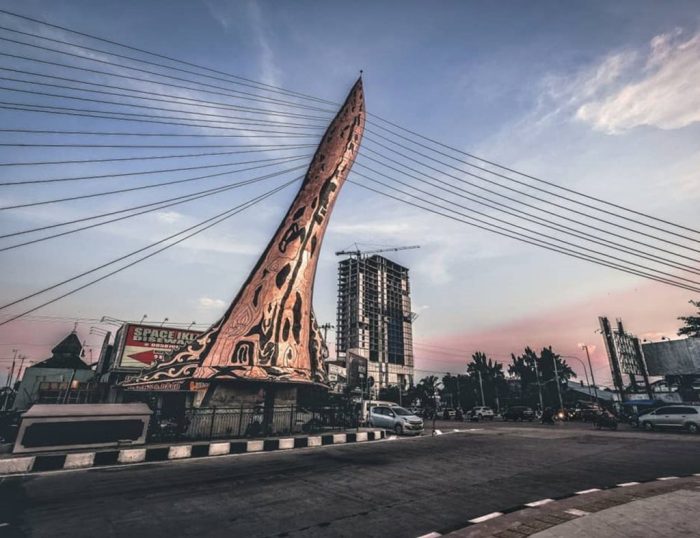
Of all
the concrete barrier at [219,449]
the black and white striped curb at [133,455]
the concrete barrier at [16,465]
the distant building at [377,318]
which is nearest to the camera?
the concrete barrier at [16,465]

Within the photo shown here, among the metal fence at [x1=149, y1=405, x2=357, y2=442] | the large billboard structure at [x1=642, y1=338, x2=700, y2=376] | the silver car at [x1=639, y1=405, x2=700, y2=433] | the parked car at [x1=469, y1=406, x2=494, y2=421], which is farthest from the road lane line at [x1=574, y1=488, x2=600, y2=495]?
the large billboard structure at [x1=642, y1=338, x2=700, y2=376]

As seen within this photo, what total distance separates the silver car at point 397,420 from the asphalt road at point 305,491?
7467mm

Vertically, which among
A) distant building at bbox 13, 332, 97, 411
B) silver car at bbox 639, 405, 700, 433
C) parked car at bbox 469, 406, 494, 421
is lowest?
parked car at bbox 469, 406, 494, 421

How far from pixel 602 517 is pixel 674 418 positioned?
75.9 feet

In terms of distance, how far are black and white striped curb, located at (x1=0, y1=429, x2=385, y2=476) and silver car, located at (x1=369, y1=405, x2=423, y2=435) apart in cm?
568

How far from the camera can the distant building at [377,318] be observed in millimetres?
124562

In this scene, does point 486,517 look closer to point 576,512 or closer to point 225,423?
point 576,512

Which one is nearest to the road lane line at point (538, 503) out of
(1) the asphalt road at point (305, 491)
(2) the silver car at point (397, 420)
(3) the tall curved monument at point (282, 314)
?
(1) the asphalt road at point (305, 491)

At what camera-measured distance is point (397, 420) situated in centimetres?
1886

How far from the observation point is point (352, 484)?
7.02m

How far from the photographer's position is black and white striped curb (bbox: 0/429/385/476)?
328 inches

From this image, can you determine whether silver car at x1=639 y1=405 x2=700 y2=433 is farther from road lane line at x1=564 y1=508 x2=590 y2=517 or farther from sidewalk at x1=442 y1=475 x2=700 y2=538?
road lane line at x1=564 y1=508 x2=590 y2=517

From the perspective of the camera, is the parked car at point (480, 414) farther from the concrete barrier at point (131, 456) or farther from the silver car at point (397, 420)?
the concrete barrier at point (131, 456)

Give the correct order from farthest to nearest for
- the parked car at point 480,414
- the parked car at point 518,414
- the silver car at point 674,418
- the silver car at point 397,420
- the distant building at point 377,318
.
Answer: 1. the distant building at point 377,318
2. the parked car at point 480,414
3. the parked car at point 518,414
4. the silver car at point 674,418
5. the silver car at point 397,420
